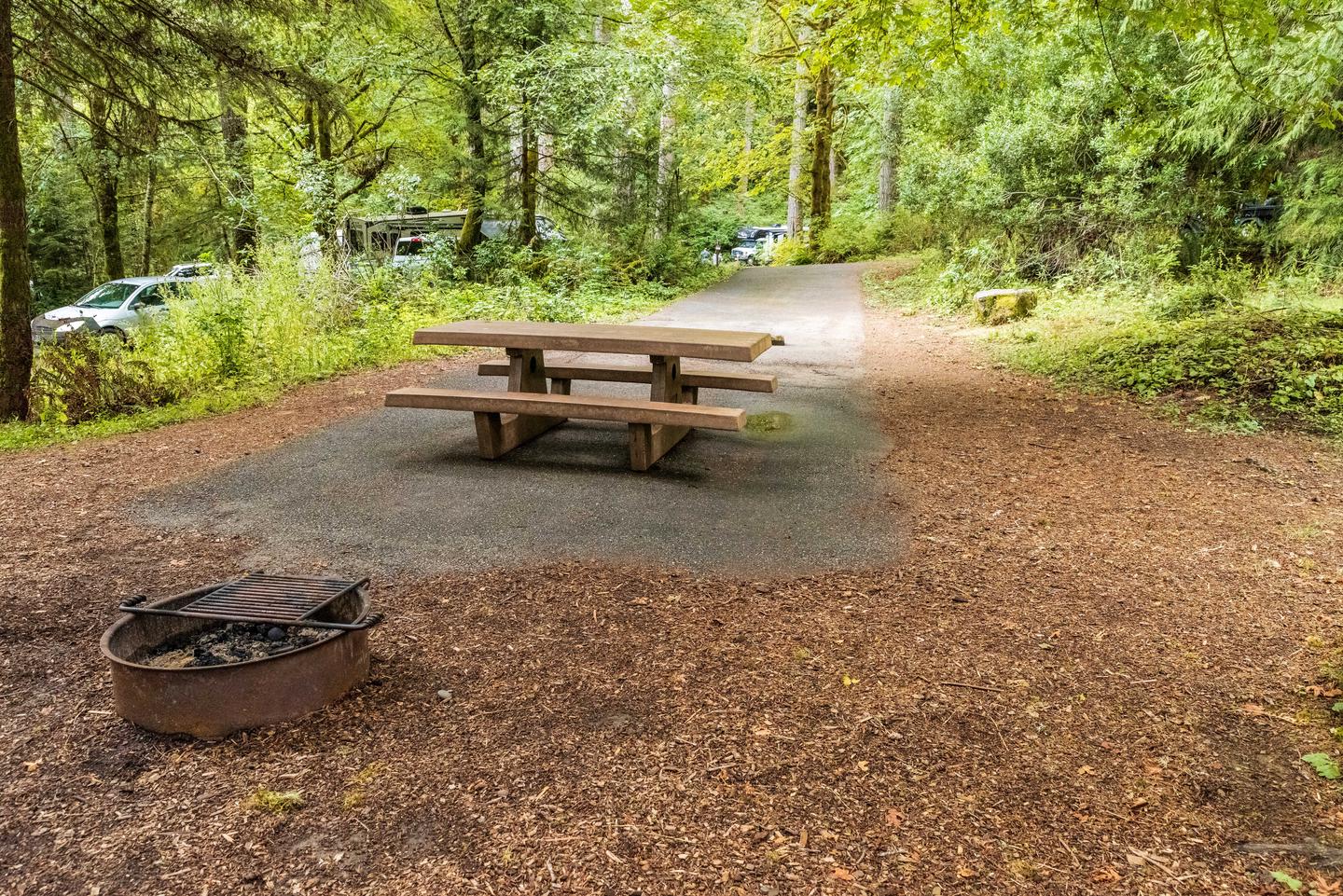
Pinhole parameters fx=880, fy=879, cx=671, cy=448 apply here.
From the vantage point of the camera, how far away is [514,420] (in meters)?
6.13

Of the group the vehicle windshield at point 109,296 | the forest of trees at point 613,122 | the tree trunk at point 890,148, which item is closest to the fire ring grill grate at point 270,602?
the forest of trees at point 613,122

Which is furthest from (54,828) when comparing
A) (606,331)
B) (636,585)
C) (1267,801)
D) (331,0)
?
(331,0)

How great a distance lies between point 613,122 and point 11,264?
28.8 feet

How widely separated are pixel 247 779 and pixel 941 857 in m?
2.01

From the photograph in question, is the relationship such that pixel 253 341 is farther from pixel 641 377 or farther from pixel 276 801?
pixel 276 801

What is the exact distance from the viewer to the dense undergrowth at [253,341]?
7492 millimetres

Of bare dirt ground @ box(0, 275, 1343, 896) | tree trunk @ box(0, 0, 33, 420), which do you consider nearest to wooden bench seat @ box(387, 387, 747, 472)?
bare dirt ground @ box(0, 275, 1343, 896)

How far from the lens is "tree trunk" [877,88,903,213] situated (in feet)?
81.5

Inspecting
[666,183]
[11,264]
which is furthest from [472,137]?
[11,264]

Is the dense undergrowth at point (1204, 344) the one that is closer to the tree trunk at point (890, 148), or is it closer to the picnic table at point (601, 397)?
the picnic table at point (601, 397)

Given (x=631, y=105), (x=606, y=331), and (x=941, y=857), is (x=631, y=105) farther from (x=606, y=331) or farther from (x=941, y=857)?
(x=941, y=857)

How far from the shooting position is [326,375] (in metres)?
8.98

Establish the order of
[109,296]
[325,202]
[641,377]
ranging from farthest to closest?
[109,296] < [325,202] < [641,377]

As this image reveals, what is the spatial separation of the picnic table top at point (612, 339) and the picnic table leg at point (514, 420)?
179 mm
